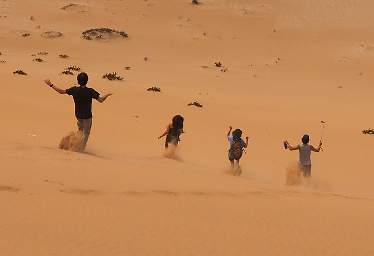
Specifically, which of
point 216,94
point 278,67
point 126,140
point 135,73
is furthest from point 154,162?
point 278,67

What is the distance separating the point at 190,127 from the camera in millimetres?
17297

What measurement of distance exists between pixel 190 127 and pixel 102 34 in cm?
2156

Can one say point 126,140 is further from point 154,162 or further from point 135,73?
point 135,73

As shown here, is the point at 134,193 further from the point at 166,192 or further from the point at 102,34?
the point at 102,34

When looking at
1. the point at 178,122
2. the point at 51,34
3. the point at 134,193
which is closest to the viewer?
the point at 134,193

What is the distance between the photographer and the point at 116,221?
5.41 meters

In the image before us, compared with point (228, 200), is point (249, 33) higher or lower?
higher

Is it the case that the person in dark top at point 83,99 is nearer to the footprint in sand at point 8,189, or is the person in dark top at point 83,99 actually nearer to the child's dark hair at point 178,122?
the child's dark hair at point 178,122

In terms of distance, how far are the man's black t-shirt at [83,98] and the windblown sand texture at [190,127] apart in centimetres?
78

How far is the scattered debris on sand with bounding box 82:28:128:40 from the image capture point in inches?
1454

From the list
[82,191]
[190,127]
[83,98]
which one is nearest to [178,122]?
[83,98]

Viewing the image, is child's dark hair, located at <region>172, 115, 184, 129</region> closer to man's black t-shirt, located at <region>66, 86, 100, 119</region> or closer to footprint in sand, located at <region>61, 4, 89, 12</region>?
man's black t-shirt, located at <region>66, 86, 100, 119</region>

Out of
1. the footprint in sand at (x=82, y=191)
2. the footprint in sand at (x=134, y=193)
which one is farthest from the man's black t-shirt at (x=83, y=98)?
the footprint in sand at (x=82, y=191)

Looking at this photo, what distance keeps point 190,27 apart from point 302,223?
35745mm
